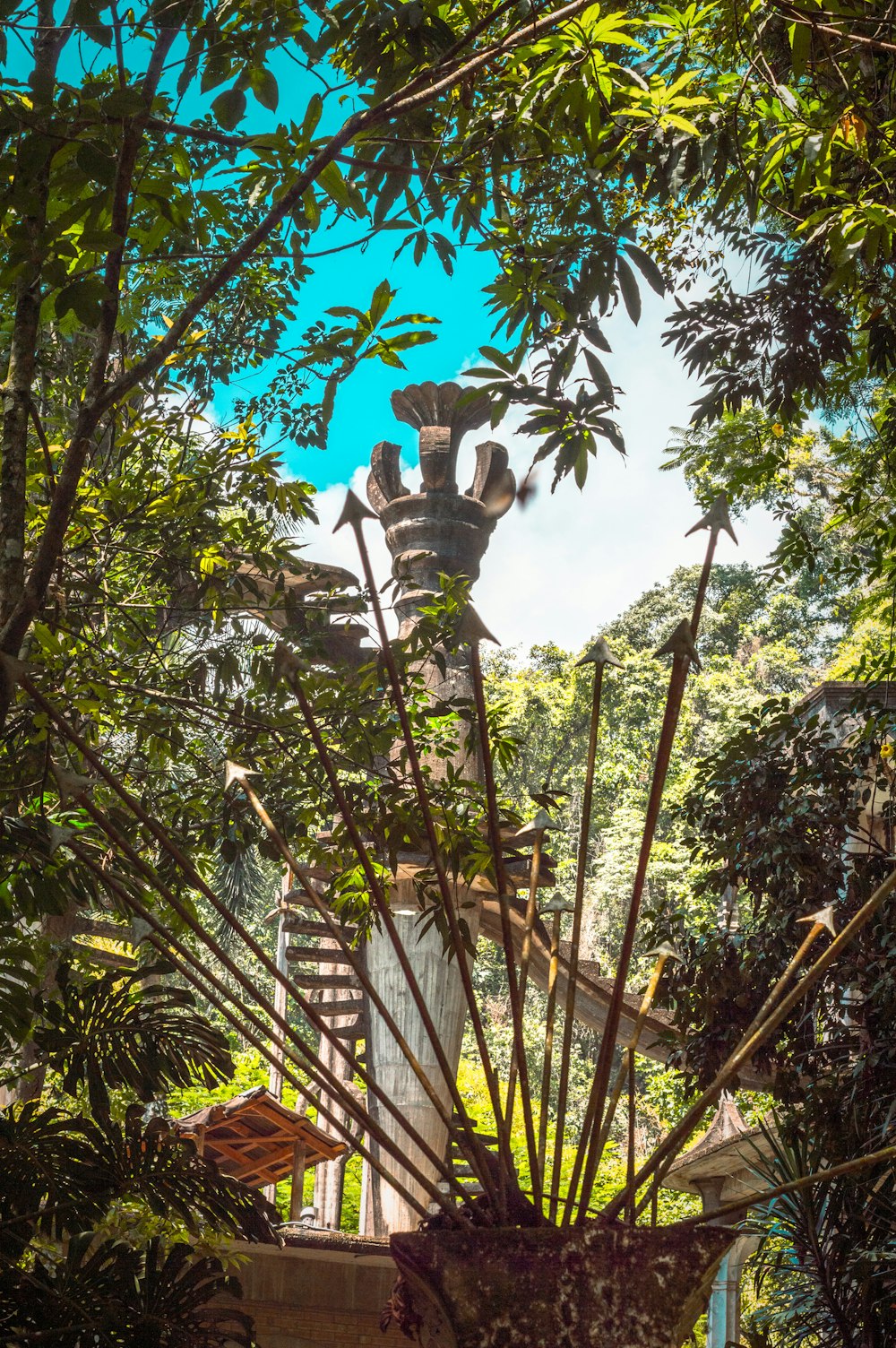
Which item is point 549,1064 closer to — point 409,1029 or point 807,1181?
point 807,1181

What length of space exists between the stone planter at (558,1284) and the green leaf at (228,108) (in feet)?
6.72

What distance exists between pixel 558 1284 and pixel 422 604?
6426 mm

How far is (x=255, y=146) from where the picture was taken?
217 cm

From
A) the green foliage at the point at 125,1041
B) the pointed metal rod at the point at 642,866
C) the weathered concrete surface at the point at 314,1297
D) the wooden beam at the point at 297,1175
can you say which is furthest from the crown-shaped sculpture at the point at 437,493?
the pointed metal rod at the point at 642,866

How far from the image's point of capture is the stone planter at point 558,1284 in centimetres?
121

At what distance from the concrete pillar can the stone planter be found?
5.97m

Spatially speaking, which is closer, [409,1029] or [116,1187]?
[116,1187]

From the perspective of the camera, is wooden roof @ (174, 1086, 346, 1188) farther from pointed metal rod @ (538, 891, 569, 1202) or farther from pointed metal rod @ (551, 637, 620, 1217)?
pointed metal rod @ (551, 637, 620, 1217)

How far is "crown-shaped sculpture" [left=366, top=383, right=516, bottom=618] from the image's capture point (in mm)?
8742

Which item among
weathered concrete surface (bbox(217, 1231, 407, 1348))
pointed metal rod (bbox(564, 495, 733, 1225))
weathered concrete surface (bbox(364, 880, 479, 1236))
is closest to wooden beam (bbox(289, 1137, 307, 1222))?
weathered concrete surface (bbox(364, 880, 479, 1236))

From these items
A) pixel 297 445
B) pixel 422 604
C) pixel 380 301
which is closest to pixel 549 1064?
pixel 380 301

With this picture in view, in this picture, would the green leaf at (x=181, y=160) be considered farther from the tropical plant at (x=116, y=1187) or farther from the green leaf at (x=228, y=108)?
Result: the tropical plant at (x=116, y=1187)

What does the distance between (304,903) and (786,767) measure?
367 centimetres

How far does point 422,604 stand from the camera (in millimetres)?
7551
